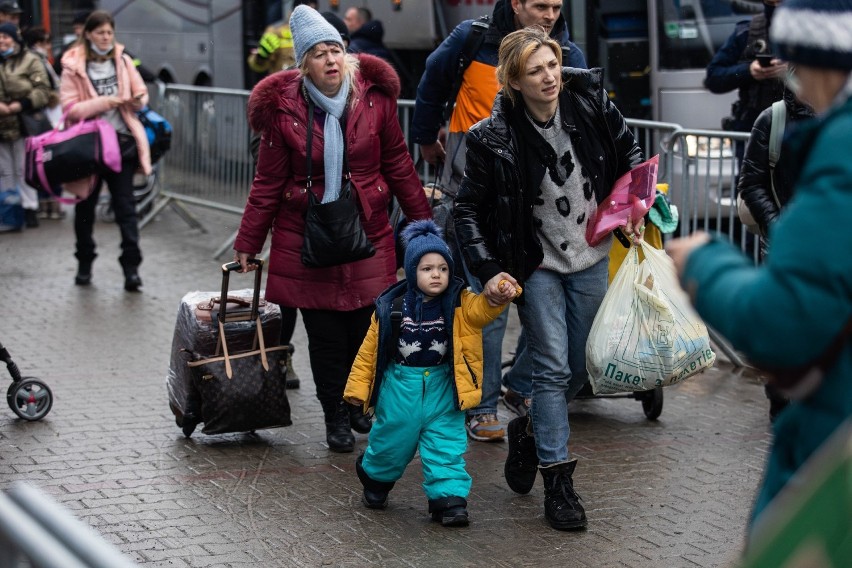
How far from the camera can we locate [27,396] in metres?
6.68

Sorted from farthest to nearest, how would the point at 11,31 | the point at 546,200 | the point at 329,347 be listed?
the point at 11,31 → the point at 329,347 → the point at 546,200

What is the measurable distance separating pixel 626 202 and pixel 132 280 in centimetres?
586

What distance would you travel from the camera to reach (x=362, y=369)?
5.31m

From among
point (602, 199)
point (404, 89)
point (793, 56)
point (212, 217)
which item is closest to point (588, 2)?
point (404, 89)

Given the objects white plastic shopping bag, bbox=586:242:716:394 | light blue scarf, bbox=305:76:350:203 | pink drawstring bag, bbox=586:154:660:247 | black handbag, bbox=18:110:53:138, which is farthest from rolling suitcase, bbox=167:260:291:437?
black handbag, bbox=18:110:53:138

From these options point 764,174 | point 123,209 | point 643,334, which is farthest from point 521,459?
point 123,209

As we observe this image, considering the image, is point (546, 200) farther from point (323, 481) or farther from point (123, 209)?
point (123, 209)

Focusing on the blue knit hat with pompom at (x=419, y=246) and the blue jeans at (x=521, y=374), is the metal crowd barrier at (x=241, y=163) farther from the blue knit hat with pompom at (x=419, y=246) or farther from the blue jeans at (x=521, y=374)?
the blue knit hat with pompom at (x=419, y=246)

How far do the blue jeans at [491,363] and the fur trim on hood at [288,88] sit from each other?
1163mm

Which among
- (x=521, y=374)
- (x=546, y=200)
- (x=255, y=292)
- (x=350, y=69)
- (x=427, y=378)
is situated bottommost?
(x=521, y=374)

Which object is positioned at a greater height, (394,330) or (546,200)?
(546,200)

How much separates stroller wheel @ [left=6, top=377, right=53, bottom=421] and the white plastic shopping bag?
2868 millimetres

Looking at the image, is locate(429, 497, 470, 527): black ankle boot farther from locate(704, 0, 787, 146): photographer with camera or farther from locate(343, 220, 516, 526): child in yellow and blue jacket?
locate(704, 0, 787, 146): photographer with camera

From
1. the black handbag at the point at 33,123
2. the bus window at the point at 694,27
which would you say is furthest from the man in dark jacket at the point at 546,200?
the black handbag at the point at 33,123
